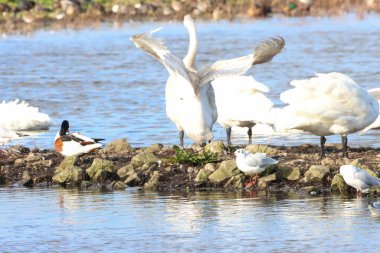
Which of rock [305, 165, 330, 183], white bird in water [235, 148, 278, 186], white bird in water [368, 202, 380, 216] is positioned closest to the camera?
white bird in water [368, 202, 380, 216]

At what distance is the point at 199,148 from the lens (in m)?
13.7

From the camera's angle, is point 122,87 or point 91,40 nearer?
point 122,87

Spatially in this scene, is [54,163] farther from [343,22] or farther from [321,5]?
[321,5]

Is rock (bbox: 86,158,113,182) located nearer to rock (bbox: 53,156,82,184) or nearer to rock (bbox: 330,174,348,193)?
rock (bbox: 53,156,82,184)

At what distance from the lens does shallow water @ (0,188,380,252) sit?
9.35 metres

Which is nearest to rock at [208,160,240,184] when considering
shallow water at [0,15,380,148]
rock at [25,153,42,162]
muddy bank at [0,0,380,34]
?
rock at [25,153,42,162]

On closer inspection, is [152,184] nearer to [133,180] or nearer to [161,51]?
[133,180]

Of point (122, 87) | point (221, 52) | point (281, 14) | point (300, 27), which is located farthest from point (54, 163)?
point (281, 14)

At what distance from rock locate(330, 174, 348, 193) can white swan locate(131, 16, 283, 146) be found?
1.79 meters

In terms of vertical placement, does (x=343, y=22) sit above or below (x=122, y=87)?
above

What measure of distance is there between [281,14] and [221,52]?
17.5 metres

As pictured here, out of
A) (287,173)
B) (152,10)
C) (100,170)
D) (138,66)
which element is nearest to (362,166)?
(287,173)

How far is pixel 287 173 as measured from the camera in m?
12.2

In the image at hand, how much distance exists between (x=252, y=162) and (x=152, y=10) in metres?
38.6
